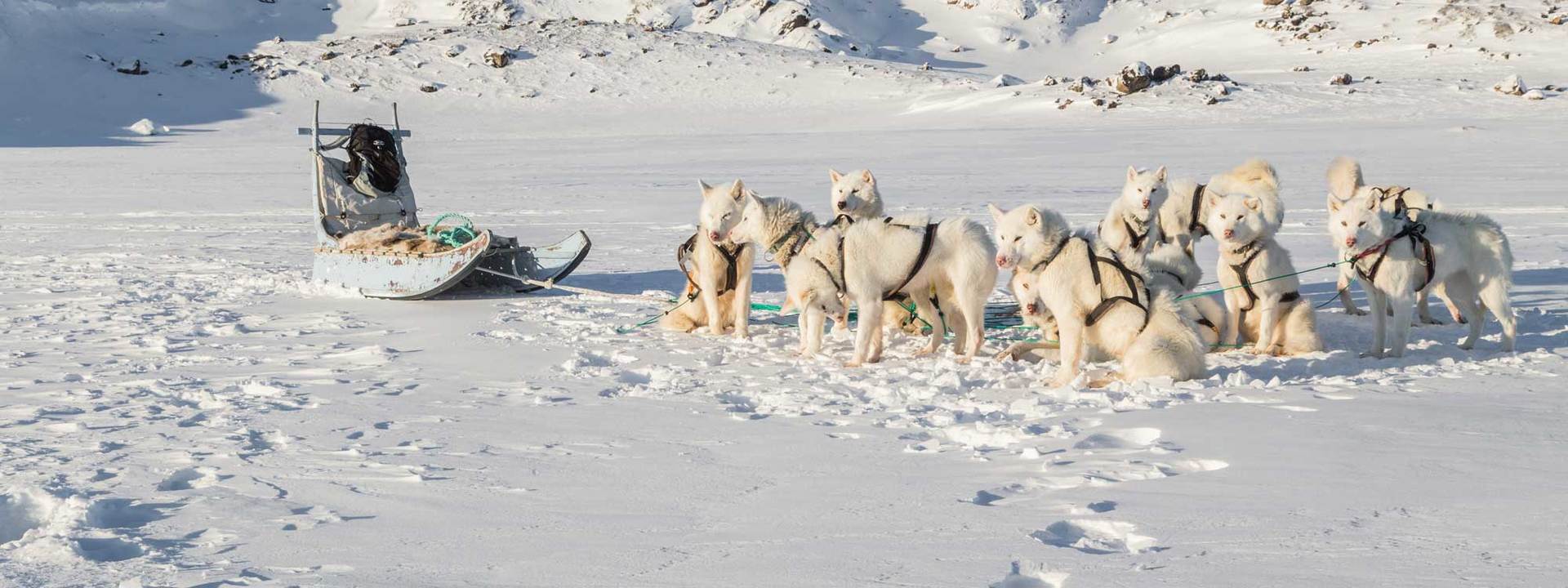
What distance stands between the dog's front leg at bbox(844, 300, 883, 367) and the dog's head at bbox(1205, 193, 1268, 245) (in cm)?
189

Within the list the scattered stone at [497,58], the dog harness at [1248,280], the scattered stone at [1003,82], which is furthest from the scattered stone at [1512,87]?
the dog harness at [1248,280]

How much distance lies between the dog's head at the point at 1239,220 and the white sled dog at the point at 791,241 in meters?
2.14

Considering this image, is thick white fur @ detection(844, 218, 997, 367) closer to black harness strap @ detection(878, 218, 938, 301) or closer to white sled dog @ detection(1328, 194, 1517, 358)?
black harness strap @ detection(878, 218, 938, 301)

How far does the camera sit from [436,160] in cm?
2988

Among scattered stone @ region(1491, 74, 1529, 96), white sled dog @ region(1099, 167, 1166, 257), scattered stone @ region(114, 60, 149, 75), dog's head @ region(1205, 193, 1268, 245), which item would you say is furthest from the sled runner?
scattered stone @ region(114, 60, 149, 75)

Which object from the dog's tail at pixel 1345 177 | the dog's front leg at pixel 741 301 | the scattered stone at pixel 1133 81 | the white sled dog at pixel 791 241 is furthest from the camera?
the scattered stone at pixel 1133 81

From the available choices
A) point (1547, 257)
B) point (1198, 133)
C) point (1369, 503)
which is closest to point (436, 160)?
point (1198, 133)

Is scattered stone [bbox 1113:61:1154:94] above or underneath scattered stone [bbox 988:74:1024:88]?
underneath

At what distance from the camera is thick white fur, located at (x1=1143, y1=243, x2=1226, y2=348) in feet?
23.4

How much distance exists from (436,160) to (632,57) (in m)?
23.2

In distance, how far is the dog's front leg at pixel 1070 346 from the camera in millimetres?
6523

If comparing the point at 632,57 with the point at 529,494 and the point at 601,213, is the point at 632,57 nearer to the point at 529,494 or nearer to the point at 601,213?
the point at 601,213

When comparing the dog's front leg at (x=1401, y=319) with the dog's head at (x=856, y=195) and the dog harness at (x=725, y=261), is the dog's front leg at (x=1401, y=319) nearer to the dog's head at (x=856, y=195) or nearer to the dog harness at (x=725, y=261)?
the dog's head at (x=856, y=195)

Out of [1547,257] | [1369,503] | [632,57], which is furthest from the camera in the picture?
[632,57]
